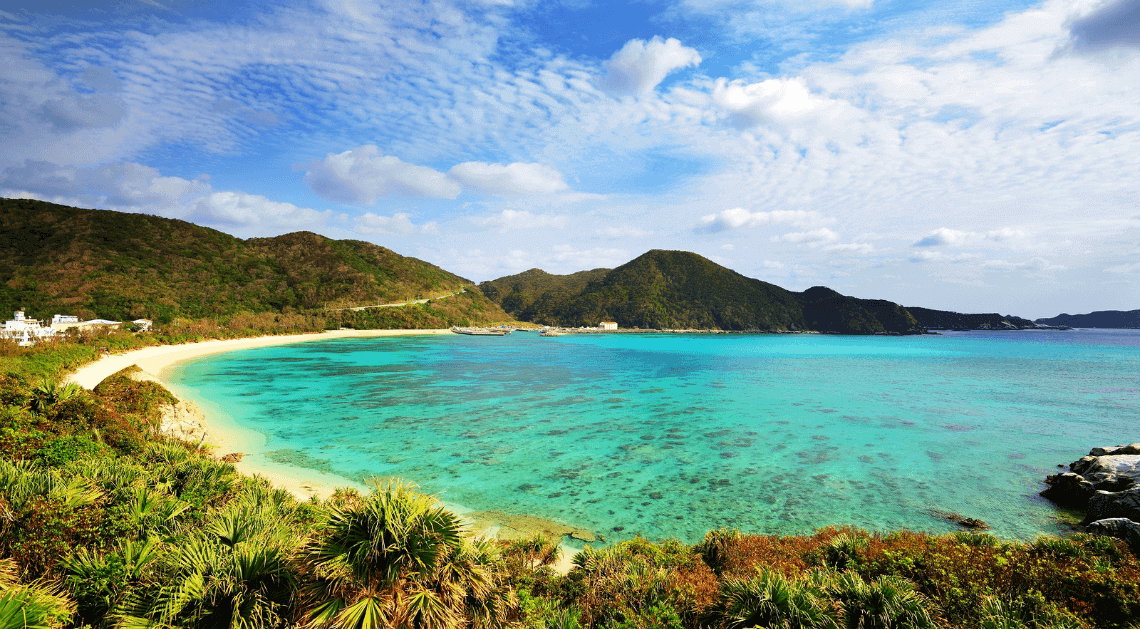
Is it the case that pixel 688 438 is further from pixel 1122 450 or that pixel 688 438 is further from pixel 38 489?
pixel 38 489

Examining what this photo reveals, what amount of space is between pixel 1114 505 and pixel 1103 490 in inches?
87.3

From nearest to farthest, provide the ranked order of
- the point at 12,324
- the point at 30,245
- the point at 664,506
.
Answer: the point at 664,506 → the point at 12,324 → the point at 30,245

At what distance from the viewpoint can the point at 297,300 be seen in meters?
119

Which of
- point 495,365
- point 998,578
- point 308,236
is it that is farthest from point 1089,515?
point 308,236

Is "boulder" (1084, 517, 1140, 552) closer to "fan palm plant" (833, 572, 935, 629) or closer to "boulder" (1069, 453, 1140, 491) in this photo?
"boulder" (1069, 453, 1140, 491)

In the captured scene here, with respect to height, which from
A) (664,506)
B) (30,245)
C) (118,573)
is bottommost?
(664,506)

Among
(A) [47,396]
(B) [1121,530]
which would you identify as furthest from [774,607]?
(A) [47,396]

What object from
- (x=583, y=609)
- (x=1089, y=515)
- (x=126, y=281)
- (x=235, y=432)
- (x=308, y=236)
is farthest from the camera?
(x=308, y=236)

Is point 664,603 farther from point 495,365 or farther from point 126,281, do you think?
point 126,281

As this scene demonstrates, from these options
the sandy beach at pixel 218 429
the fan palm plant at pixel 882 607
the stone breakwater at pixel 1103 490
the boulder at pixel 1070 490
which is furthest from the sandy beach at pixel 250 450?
the boulder at pixel 1070 490

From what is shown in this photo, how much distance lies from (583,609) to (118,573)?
20.1 feet

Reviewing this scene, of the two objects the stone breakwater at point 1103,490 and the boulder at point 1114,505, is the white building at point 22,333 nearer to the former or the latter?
the stone breakwater at point 1103,490

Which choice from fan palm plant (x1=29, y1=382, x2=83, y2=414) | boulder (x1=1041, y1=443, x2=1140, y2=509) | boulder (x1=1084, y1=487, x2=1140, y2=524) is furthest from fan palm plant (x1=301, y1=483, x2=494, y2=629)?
boulder (x1=1041, y1=443, x2=1140, y2=509)

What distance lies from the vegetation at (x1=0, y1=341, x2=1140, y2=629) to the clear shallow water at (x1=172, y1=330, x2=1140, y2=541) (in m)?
5.09
